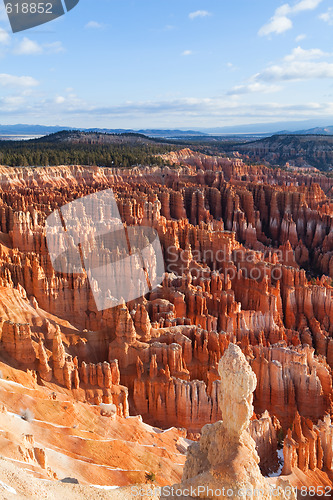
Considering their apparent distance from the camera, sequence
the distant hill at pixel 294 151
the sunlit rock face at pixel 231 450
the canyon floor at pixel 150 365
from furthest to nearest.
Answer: the distant hill at pixel 294 151 < the canyon floor at pixel 150 365 < the sunlit rock face at pixel 231 450

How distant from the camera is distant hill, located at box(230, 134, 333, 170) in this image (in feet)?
444

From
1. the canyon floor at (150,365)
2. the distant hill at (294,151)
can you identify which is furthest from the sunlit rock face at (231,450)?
the distant hill at (294,151)

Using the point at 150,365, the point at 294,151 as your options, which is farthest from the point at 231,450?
the point at 294,151

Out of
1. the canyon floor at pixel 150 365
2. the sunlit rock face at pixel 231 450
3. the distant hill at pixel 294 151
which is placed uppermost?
the distant hill at pixel 294 151

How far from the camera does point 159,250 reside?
36.3 m

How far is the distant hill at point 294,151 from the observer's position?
444 feet

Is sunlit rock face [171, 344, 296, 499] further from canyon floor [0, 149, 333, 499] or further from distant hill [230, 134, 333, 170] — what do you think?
distant hill [230, 134, 333, 170]

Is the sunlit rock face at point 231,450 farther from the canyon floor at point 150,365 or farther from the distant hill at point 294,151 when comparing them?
the distant hill at point 294,151

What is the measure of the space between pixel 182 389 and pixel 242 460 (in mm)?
10538

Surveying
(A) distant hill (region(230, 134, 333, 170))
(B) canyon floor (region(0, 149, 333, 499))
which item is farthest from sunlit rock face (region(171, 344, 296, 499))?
(A) distant hill (region(230, 134, 333, 170))

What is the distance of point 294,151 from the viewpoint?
145 metres

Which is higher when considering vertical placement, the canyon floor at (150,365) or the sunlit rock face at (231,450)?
the sunlit rock face at (231,450)

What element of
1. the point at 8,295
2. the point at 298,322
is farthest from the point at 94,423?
the point at 298,322

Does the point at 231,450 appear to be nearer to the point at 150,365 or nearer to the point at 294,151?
the point at 150,365
